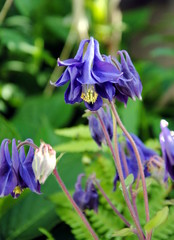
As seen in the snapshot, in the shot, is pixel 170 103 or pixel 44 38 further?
pixel 44 38

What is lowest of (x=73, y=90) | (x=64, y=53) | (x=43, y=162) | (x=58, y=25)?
(x=64, y=53)

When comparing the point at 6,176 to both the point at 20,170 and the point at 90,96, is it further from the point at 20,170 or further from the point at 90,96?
the point at 90,96

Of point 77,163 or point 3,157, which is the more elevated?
point 3,157

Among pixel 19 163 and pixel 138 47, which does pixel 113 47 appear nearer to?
pixel 138 47

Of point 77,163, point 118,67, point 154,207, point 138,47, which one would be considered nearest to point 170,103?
point 138,47

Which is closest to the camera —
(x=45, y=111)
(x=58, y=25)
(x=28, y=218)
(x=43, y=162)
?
(x=43, y=162)

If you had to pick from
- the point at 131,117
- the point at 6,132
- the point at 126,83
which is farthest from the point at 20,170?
the point at 131,117

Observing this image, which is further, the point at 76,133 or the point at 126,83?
the point at 76,133
